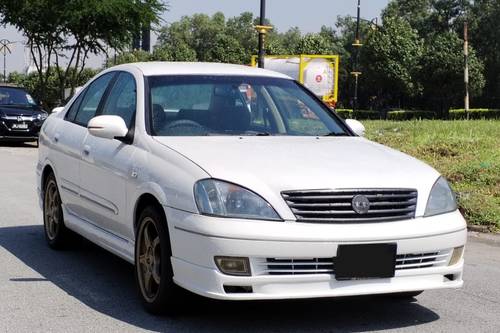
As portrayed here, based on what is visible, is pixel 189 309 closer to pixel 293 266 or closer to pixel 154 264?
pixel 154 264

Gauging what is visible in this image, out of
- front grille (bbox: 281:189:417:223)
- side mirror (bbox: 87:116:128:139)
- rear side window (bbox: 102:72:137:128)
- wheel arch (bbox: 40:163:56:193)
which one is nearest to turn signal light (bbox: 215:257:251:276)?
front grille (bbox: 281:189:417:223)

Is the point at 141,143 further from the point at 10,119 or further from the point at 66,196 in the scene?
the point at 10,119

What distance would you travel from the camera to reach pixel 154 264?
5.07 metres

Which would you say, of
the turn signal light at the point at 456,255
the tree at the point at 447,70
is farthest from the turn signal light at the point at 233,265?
the tree at the point at 447,70

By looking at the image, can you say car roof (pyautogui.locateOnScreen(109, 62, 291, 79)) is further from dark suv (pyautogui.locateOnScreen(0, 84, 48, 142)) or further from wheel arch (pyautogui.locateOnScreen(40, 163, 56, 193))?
dark suv (pyautogui.locateOnScreen(0, 84, 48, 142))

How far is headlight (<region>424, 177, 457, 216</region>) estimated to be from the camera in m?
4.78

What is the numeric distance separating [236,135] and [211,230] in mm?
1300

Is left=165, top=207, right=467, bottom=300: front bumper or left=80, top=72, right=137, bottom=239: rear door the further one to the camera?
left=80, top=72, right=137, bottom=239: rear door

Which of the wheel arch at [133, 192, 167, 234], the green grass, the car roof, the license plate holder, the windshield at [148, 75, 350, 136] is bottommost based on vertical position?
the license plate holder

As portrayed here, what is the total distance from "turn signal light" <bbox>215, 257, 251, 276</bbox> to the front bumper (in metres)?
0.03

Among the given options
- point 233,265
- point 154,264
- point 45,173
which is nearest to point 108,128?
point 154,264

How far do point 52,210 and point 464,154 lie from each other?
721 cm

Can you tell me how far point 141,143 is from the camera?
17.8 ft

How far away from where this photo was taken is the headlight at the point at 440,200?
4.78 metres
